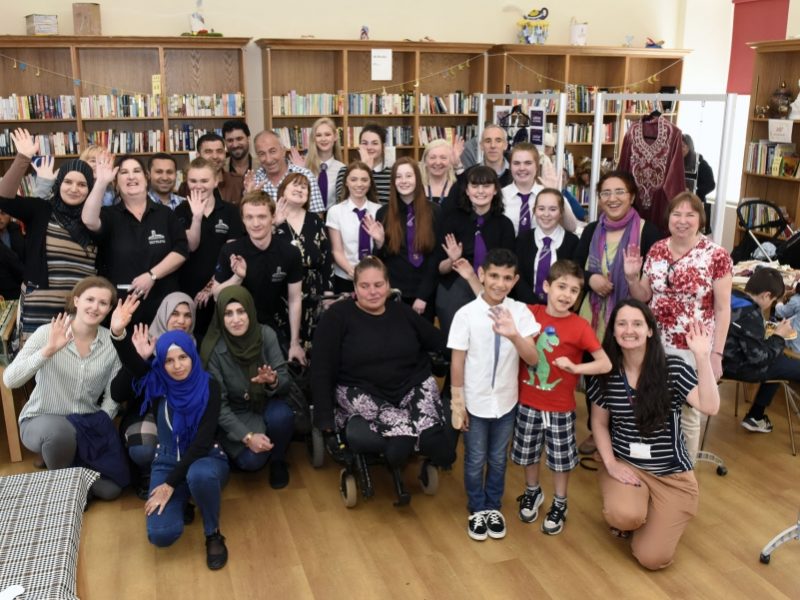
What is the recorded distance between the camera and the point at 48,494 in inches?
84.0

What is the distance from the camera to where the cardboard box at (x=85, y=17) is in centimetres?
684

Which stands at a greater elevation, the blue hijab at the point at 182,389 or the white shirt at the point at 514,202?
the white shirt at the point at 514,202

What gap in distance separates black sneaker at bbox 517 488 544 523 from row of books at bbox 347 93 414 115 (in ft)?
17.1

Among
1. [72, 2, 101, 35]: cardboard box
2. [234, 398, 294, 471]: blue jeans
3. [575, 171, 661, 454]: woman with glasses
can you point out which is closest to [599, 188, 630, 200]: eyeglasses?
[575, 171, 661, 454]: woman with glasses

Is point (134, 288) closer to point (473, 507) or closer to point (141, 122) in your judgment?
point (473, 507)

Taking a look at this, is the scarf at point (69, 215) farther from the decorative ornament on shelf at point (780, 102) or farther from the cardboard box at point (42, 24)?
the decorative ornament on shelf at point (780, 102)

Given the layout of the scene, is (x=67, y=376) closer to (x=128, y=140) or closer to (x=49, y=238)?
(x=49, y=238)

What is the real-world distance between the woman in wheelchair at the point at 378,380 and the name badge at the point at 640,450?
83cm

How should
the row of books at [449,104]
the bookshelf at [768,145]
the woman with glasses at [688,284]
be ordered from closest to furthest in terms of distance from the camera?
the woman with glasses at [688,284] → the bookshelf at [768,145] → the row of books at [449,104]

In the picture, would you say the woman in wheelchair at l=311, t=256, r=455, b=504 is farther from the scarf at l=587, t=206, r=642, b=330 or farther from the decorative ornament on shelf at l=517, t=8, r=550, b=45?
the decorative ornament on shelf at l=517, t=8, r=550, b=45

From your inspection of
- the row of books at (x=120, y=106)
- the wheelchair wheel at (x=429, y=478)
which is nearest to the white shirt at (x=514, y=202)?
the wheelchair wheel at (x=429, y=478)

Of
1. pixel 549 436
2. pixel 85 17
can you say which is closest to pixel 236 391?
pixel 549 436

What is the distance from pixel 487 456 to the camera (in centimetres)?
348

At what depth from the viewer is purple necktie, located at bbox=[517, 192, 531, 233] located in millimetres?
4285
